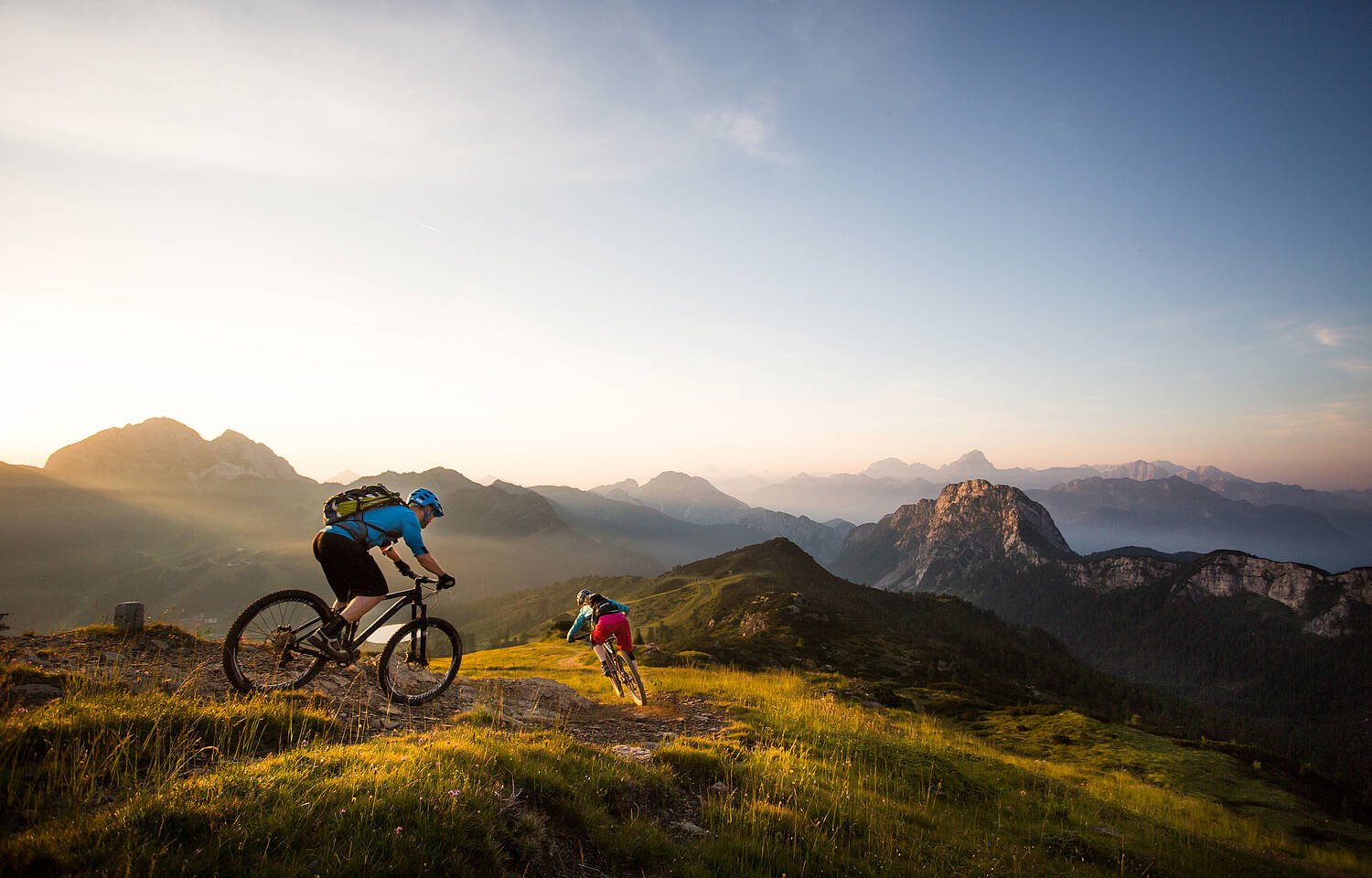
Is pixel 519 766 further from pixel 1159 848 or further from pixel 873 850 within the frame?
pixel 1159 848

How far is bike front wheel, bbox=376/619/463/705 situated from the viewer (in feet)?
37.2

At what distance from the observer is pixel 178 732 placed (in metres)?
6.81

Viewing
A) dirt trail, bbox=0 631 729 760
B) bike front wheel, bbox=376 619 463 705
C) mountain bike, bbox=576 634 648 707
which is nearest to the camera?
dirt trail, bbox=0 631 729 760

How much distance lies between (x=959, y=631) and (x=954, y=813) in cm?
21939

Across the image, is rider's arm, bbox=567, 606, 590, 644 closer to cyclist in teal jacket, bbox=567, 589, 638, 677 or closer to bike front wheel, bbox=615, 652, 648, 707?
cyclist in teal jacket, bbox=567, 589, 638, 677

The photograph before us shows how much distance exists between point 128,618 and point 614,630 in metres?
11.6

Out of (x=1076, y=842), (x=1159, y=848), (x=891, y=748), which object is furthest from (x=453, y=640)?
(x=1159, y=848)

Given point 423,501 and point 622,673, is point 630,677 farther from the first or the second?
point 423,501

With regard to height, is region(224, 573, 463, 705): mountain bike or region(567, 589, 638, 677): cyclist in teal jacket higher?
region(224, 573, 463, 705): mountain bike

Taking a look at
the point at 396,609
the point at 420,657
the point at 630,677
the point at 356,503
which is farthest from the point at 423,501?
the point at 630,677

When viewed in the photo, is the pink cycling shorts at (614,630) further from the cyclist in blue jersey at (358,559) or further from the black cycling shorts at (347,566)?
the black cycling shorts at (347,566)

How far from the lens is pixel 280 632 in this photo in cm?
1005

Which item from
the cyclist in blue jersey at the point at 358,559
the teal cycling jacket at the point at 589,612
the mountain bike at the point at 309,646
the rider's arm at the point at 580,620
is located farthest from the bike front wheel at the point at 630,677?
the cyclist in blue jersey at the point at 358,559

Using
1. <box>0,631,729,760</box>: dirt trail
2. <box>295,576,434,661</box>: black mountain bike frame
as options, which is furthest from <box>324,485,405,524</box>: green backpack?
<box>0,631,729,760</box>: dirt trail
